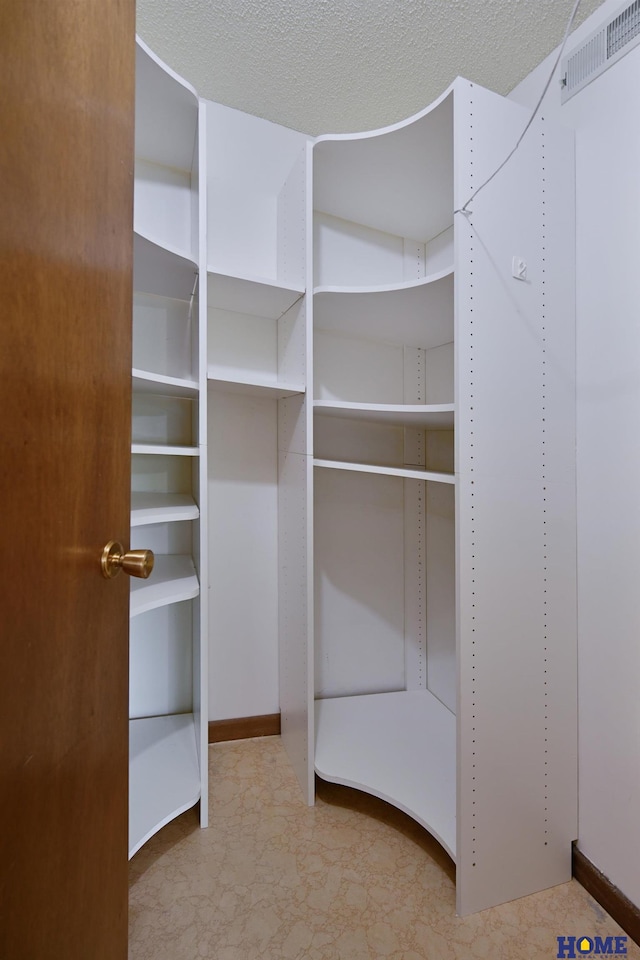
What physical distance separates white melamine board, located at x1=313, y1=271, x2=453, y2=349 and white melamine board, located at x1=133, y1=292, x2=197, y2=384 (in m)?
0.51

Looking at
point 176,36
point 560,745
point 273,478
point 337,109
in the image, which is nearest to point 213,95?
point 176,36

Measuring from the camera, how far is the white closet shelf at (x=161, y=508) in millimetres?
1282

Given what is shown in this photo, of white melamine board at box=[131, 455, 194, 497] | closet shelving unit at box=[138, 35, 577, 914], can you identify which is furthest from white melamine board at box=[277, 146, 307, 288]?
white melamine board at box=[131, 455, 194, 497]

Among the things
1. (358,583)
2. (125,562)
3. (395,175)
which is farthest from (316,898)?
(395,175)

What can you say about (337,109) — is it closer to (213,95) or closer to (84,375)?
(213,95)

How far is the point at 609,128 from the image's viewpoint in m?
1.26

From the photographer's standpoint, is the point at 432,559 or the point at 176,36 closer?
the point at 176,36

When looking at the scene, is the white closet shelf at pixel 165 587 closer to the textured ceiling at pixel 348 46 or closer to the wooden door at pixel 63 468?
the wooden door at pixel 63 468

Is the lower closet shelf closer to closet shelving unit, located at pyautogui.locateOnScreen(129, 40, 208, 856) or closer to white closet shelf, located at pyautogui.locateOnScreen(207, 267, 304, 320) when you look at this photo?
closet shelving unit, located at pyautogui.locateOnScreen(129, 40, 208, 856)

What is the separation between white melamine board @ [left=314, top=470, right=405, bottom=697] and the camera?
78.5 inches

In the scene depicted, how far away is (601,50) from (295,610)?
1.93 meters

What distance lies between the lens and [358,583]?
203cm

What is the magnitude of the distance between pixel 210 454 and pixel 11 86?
4.74ft

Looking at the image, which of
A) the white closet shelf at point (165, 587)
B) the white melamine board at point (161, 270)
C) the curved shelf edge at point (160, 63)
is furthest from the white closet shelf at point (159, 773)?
the curved shelf edge at point (160, 63)
